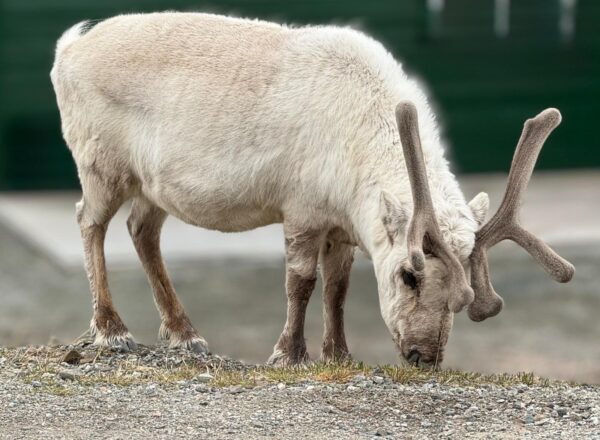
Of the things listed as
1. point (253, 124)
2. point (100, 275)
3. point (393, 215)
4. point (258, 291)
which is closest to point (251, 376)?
point (393, 215)

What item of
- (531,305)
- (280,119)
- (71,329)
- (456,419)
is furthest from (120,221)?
(456,419)

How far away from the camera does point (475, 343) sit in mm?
11367

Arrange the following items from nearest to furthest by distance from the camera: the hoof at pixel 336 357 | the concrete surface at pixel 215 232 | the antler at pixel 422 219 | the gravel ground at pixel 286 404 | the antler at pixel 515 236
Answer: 1. the gravel ground at pixel 286 404
2. the antler at pixel 422 219
3. the antler at pixel 515 236
4. the hoof at pixel 336 357
5. the concrete surface at pixel 215 232

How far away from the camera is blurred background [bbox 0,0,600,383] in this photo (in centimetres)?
1238

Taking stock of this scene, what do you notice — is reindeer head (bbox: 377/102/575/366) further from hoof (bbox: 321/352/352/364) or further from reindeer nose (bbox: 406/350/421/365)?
hoof (bbox: 321/352/352/364)

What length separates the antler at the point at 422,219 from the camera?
20.0ft

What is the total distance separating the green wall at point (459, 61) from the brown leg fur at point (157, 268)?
789 centimetres

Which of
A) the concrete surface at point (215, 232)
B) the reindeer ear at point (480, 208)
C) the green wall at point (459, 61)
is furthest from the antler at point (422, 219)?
the green wall at point (459, 61)

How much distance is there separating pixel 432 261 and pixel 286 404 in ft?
3.08

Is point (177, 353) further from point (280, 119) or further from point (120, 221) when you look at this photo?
point (120, 221)

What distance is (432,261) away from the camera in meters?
6.20

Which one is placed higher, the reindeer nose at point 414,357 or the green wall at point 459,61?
the reindeer nose at point 414,357

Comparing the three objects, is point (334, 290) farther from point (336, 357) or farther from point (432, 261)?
point (432, 261)

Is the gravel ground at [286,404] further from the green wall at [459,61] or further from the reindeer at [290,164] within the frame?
the green wall at [459,61]
